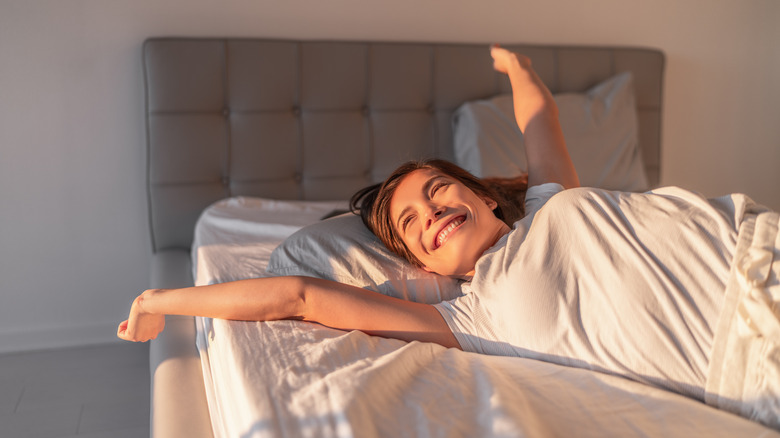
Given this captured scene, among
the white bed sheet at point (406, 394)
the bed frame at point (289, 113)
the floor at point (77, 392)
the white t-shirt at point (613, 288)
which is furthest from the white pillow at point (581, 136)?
the floor at point (77, 392)

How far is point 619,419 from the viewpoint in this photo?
823 millimetres

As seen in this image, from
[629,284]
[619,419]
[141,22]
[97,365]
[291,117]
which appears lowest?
[97,365]

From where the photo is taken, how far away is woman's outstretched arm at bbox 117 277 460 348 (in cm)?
110

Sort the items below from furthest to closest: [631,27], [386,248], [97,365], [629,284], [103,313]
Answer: [631,27] → [103,313] → [97,365] → [386,248] → [629,284]

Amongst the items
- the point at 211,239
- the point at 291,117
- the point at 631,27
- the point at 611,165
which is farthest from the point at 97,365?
the point at 631,27

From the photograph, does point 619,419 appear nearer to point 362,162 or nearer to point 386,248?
point 386,248

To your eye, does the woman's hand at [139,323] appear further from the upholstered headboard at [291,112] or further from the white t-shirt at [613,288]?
the upholstered headboard at [291,112]

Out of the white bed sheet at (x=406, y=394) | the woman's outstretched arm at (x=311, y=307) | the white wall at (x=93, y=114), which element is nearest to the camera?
the white bed sheet at (x=406, y=394)

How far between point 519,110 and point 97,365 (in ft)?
5.23

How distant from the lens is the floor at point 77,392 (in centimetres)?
167

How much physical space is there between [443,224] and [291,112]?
3.66 feet

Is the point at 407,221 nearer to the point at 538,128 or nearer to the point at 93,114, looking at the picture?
the point at 538,128

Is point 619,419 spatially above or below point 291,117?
below

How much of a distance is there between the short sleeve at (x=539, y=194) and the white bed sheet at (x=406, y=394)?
494mm
